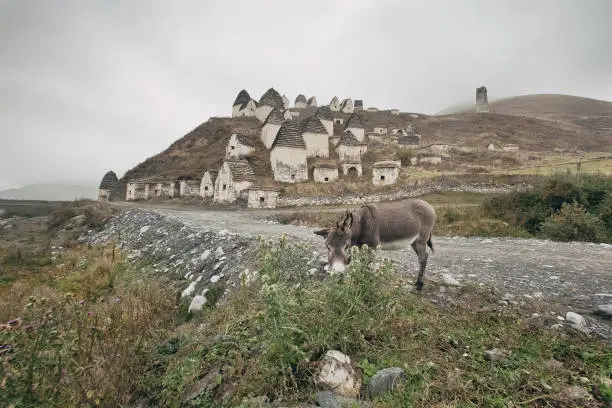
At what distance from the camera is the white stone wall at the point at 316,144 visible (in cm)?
3875

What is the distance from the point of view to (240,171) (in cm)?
2906

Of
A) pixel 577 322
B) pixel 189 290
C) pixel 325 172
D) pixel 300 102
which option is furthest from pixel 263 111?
pixel 577 322

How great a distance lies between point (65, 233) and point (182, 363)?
18418 millimetres

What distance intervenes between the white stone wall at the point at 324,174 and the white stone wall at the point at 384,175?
457cm

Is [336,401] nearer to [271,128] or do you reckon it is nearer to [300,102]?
[271,128]

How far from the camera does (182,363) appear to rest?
3479 mm

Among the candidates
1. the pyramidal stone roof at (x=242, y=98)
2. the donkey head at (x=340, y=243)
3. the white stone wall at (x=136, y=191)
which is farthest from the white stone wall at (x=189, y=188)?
the pyramidal stone roof at (x=242, y=98)

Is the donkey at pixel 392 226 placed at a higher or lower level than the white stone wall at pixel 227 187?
lower

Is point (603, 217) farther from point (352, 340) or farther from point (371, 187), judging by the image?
point (371, 187)

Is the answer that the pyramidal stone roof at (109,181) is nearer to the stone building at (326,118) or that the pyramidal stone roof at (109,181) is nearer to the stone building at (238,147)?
the stone building at (238,147)

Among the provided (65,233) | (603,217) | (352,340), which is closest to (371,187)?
(603,217)

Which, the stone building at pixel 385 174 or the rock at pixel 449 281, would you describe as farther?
the stone building at pixel 385 174

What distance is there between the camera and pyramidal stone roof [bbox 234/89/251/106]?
6148 centimetres

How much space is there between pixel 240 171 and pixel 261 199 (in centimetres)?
430
